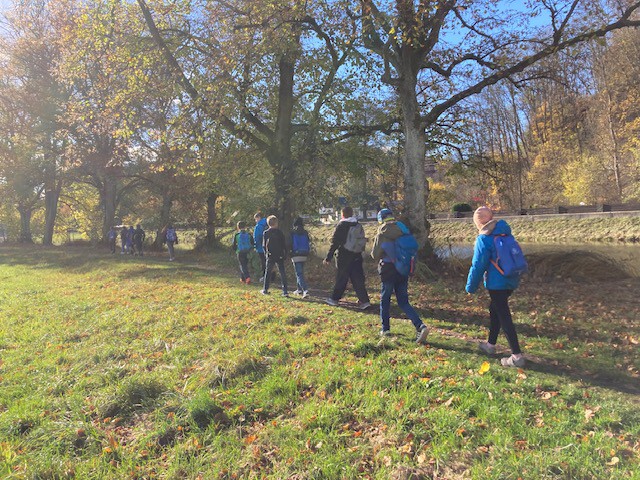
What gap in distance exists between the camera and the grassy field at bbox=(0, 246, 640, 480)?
2969 millimetres

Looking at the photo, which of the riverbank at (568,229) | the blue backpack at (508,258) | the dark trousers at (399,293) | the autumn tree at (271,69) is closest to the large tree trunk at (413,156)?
the autumn tree at (271,69)

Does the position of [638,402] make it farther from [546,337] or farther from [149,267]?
[149,267]

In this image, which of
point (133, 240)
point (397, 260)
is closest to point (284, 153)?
point (397, 260)

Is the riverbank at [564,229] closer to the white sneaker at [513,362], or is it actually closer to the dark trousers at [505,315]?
the dark trousers at [505,315]

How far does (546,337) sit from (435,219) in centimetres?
3176

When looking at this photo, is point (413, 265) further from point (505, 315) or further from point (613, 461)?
point (613, 461)

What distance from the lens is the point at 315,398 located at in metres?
3.88

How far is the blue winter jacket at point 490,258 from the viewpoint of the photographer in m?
4.50

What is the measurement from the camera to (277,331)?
6125 mm

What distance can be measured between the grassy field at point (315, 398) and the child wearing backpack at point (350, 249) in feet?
2.66

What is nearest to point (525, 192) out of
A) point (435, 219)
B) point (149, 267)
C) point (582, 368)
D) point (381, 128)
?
point (435, 219)

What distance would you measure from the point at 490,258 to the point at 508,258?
7.6 inches

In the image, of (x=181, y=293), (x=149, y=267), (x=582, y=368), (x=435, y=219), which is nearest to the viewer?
(x=582, y=368)

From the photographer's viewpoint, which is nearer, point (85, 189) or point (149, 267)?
point (149, 267)
